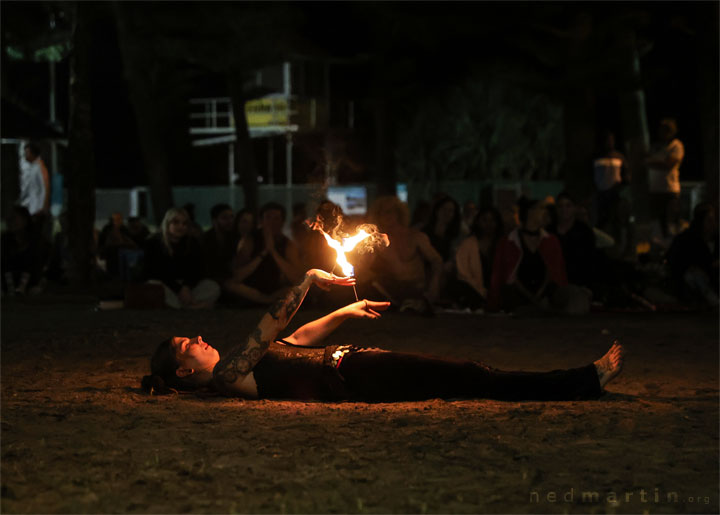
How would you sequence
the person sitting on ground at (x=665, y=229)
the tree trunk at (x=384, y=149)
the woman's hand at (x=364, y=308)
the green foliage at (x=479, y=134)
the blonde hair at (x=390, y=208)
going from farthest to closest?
the green foliage at (x=479, y=134)
the tree trunk at (x=384, y=149)
the person sitting on ground at (x=665, y=229)
the blonde hair at (x=390, y=208)
the woman's hand at (x=364, y=308)

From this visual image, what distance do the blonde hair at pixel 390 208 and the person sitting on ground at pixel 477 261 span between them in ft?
2.77

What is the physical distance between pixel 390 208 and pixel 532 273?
1.82 metres

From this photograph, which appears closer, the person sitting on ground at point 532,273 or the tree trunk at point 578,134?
the person sitting on ground at point 532,273

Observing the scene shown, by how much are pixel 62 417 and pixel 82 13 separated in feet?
35.8

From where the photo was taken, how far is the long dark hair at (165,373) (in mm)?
6848

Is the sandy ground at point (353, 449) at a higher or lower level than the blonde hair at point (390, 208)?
lower

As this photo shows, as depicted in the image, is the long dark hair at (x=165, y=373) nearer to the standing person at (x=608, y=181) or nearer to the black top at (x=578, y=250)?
the black top at (x=578, y=250)

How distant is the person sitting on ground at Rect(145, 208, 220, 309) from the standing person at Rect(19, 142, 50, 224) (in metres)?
4.50

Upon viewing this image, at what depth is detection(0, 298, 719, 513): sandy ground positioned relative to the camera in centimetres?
456

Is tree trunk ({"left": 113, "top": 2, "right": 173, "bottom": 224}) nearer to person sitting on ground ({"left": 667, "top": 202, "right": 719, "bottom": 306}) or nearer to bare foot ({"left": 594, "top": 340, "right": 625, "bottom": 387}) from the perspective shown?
person sitting on ground ({"left": 667, "top": 202, "right": 719, "bottom": 306})

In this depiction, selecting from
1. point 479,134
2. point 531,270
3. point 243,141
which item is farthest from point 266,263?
point 479,134

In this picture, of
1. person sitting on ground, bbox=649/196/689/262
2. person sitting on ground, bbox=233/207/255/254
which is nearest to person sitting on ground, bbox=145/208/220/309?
person sitting on ground, bbox=233/207/255/254

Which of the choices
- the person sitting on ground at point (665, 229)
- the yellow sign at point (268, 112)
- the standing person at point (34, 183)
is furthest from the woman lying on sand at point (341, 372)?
the yellow sign at point (268, 112)

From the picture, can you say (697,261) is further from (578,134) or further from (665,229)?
(578,134)
